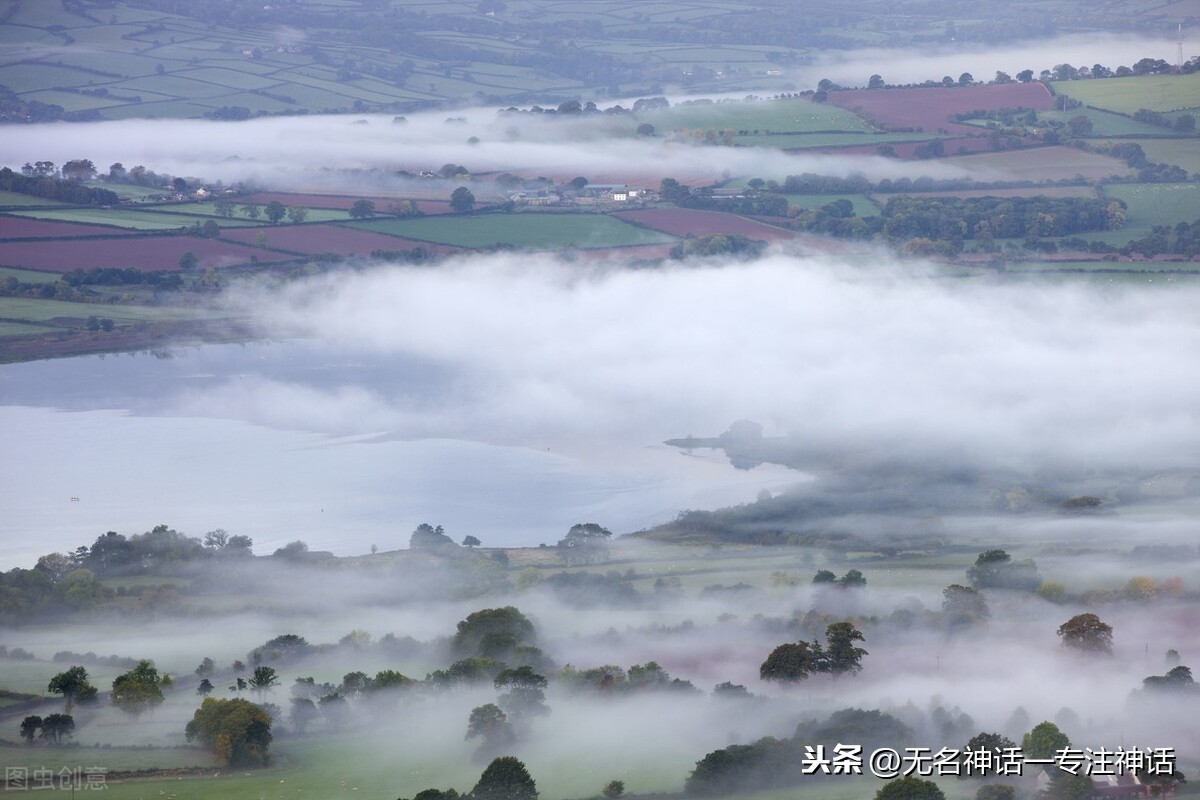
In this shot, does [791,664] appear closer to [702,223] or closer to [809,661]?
[809,661]

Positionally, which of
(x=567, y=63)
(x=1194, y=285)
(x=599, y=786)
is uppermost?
(x=567, y=63)

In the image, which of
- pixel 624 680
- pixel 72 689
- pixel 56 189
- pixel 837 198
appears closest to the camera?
pixel 72 689

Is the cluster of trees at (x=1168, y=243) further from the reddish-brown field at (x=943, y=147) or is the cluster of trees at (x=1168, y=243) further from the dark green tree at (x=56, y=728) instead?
the dark green tree at (x=56, y=728)

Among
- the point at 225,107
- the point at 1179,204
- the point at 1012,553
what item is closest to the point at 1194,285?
the point at 1179,204

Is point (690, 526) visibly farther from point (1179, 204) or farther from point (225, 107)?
point (225, 107)

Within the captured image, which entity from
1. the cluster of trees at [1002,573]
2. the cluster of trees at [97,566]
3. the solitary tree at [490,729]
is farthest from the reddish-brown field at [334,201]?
the solitary tree at [490,729]

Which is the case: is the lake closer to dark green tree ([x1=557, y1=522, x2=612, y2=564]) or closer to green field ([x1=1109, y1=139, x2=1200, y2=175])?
dark green tree ([x1=557, y1=522, x2=612, y2=564])

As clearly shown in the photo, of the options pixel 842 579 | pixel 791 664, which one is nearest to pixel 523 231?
pixel 842 579
